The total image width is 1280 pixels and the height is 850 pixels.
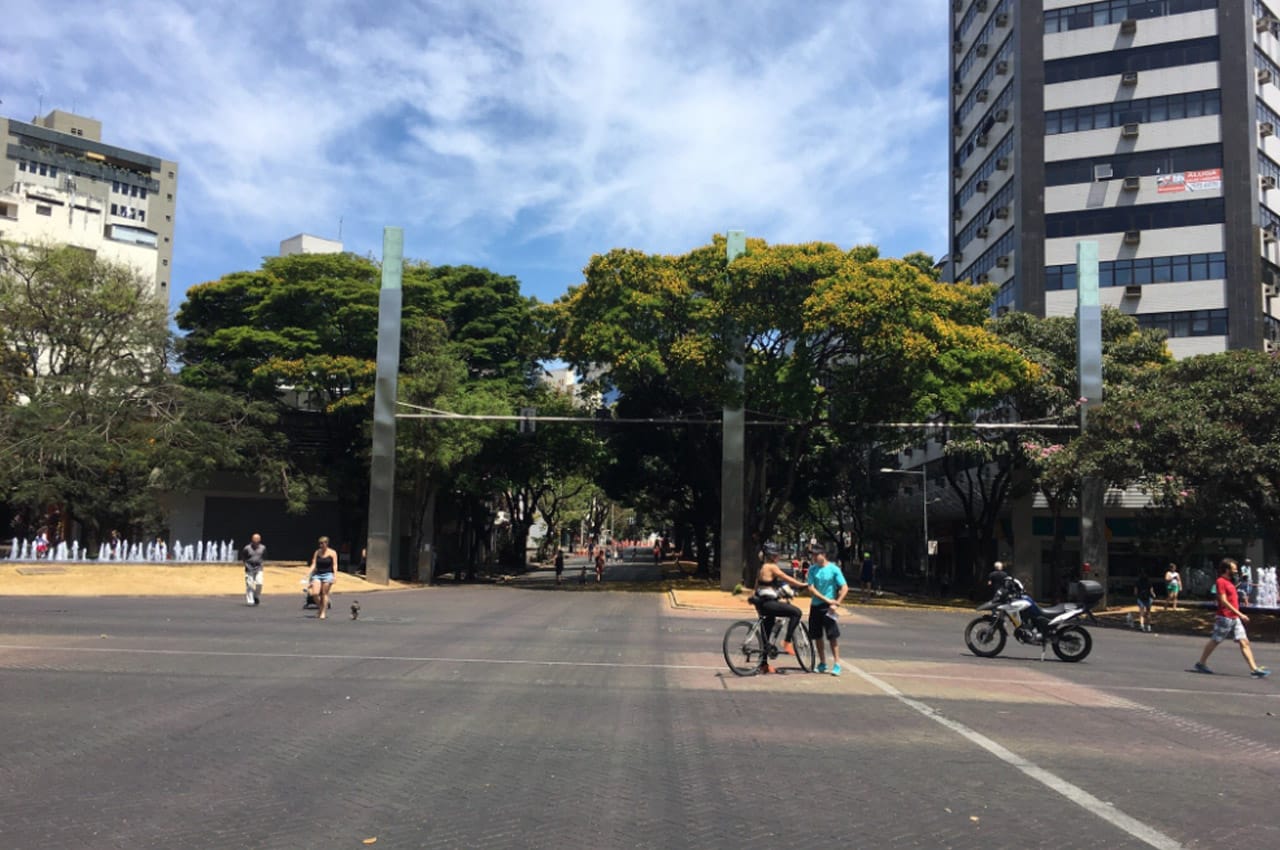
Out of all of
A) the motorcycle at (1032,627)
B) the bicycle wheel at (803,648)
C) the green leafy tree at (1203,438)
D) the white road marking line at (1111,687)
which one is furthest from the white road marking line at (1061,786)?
the green leafy tree at (1203,438)

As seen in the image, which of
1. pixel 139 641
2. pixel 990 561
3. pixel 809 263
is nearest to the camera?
pixel 139 641

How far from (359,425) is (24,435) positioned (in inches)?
486

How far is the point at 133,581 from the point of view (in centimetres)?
2875

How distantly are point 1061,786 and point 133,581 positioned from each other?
91.6 ft

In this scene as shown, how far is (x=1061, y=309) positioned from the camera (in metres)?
49.3

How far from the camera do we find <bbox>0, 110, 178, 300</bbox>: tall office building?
2980 inches

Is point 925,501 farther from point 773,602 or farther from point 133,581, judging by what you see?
point 773,602

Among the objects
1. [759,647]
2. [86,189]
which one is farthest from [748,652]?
[86,189]

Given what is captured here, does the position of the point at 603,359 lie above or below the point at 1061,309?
below

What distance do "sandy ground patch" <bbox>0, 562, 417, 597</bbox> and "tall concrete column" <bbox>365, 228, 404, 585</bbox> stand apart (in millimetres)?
3412

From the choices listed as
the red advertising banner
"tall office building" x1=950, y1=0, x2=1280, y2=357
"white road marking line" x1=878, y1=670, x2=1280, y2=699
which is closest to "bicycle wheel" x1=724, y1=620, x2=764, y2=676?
"white road marking line" x1=878, y1=670, x2=1280, y2=699

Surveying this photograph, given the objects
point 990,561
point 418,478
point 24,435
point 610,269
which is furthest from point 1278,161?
point 24,435

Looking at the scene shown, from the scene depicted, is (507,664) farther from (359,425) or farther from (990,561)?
(990,561)

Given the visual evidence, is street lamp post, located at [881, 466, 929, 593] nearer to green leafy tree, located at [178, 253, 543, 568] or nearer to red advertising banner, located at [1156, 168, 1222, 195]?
red advertising banner, located at [1156, 168, 1222, 195]
